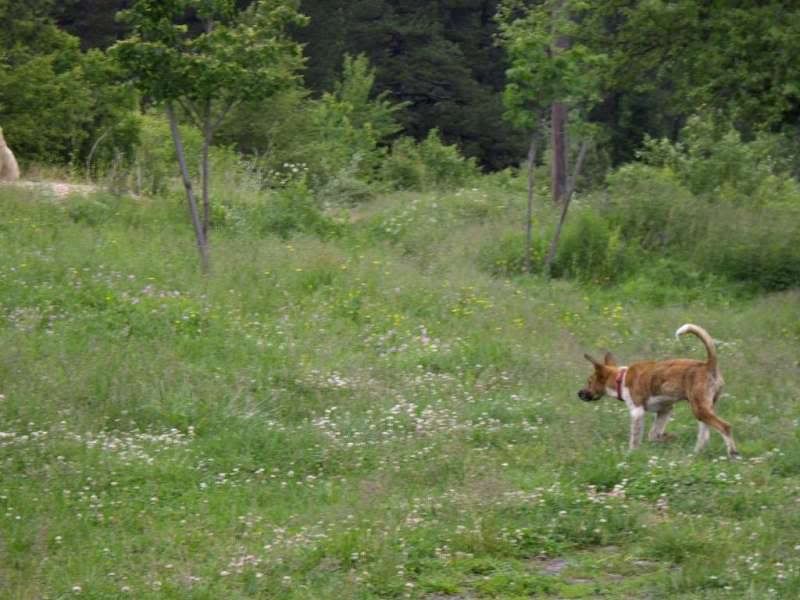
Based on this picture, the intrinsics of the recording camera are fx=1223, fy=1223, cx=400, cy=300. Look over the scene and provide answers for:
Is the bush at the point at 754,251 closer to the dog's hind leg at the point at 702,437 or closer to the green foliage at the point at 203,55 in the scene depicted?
the green foliage at the point at 203,55

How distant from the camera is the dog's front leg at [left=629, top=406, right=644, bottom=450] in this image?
1020 cm

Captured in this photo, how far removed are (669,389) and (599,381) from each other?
882 mm

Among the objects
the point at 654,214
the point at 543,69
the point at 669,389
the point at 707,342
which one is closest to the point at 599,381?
the point at 669,389

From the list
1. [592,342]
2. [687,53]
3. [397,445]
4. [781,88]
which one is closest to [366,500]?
[397,445]

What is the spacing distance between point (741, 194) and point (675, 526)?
1529cm

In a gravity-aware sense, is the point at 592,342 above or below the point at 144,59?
below

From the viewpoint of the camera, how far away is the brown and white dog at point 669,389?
32.7 feet

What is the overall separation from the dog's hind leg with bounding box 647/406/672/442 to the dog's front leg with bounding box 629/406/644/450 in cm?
17

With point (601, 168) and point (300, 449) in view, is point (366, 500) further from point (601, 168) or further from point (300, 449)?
point (601, 168)

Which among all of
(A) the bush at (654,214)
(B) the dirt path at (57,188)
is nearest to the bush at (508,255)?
(A) the bush at (654,214)

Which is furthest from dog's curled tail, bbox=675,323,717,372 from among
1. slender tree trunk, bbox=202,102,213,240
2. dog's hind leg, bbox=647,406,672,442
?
slender tree trunk, bbox=202,102,213,240

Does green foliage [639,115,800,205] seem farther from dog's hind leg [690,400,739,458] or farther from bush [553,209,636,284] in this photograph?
dog's hind leg [690,400,739,458]

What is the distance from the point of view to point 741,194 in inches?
874

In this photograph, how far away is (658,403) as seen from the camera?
33.9 feet
